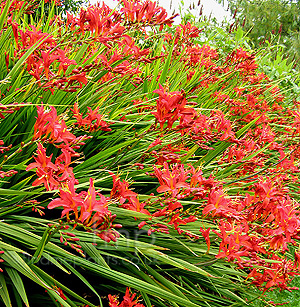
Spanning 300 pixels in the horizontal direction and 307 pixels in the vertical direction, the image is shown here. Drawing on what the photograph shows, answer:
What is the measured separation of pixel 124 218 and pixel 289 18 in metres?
21.5

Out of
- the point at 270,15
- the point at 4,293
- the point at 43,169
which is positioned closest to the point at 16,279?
the point at 4,293

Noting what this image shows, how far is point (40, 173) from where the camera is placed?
3.84 ft

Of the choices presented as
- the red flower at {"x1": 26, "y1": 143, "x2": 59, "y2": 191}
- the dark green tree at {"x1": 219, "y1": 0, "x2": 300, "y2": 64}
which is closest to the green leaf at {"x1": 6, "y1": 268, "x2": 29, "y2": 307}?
the red flower at {"x1": 26, "y1": 143, "x2": 59, "y2": 191}

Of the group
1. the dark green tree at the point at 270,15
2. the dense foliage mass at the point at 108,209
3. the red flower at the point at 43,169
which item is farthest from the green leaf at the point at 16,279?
the dark green tree at the point at 270,15

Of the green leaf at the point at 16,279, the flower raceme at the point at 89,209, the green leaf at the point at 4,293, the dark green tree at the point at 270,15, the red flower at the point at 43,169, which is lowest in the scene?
the green leaf at the point at 4,293

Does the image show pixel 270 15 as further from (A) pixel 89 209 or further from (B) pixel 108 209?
(A) pixel 89 209

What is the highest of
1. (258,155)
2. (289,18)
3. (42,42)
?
(289,18)

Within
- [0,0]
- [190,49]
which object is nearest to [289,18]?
[190,49]

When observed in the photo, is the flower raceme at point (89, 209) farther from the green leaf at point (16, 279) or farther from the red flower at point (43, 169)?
the green leaf at point (16, 279)

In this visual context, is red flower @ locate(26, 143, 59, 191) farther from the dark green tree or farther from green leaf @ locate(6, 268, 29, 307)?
the dark green tree

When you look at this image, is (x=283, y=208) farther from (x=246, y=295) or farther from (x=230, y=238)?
(x=246, y=295)

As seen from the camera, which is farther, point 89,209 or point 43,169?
point 43,169

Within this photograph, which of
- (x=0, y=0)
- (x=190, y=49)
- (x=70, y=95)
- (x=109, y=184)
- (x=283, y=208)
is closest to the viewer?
(x=283, y=208)

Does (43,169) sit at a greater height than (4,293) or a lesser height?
greater
